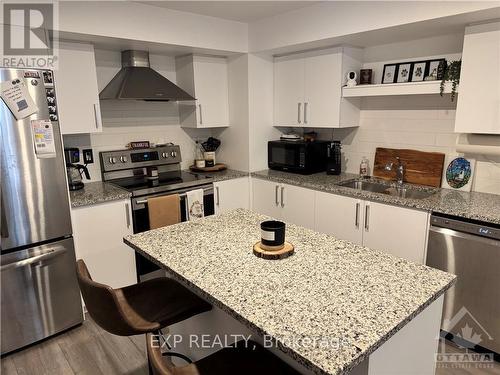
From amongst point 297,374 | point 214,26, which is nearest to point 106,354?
point 297,374

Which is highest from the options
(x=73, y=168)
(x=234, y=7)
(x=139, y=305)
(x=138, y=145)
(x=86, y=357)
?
(x=234, y=7)

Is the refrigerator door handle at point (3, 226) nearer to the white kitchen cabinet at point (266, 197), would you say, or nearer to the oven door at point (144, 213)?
the oven door at point (144, 213)

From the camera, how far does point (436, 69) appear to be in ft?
9.11

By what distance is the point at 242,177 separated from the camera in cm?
370

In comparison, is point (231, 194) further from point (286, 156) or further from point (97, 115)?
point (97, 115)

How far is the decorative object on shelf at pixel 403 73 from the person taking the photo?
297cm

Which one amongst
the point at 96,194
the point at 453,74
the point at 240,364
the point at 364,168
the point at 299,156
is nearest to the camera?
the point at 240,364

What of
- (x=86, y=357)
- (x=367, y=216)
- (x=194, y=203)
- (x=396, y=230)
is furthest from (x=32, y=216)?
(x=396, y=230)

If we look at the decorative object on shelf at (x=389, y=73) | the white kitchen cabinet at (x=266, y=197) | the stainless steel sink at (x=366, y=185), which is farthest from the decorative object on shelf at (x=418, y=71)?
the white kitchen cabinet at (x=266, y=197)

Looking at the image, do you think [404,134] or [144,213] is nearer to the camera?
[144,213]

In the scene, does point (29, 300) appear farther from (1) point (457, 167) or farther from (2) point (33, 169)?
(1) point (457, 167)

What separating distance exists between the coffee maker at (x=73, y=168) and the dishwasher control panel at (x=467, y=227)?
2810 millimetres

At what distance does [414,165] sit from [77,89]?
9.48 feet

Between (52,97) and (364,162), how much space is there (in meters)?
2.63
